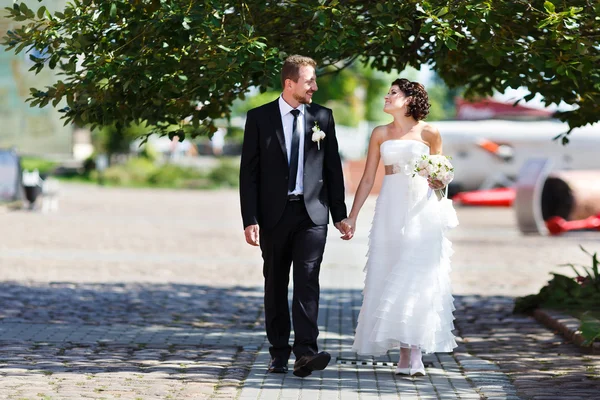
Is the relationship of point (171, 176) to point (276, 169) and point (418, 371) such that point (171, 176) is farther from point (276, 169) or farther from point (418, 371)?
point (276, 169)

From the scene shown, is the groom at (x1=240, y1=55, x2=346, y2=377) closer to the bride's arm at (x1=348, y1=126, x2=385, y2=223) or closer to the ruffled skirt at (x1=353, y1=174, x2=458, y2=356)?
the bride's arm at (x1=348, y1=126, x2=385, y2=223)

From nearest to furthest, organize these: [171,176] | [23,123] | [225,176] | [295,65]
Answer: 1. [295,65]
2. [23,123]
3. [225,176]
4. [171,176]

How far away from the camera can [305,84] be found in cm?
746

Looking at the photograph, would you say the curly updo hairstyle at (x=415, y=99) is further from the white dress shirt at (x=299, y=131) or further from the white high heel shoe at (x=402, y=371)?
the white high heel shoe at (x=402, y=371)

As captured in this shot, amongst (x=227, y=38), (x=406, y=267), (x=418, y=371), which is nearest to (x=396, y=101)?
(x=406, y=267)

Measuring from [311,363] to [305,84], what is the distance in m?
1.77

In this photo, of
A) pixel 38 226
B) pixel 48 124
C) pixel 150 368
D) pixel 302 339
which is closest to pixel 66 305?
pixel 150 368

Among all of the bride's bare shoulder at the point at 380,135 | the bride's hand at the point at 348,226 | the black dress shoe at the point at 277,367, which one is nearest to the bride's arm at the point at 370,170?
the bride's bare shoulder at the point at 380,135

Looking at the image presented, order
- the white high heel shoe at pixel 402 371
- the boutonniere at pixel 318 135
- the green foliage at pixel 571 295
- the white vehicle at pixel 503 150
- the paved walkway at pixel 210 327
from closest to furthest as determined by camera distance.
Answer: the paved walkway at pixel 210 327 → the boutonniere at pixel 318 135 → the white high heel shoe at pixel 402 371 → the green foliage at pixel 571 295 → the white vehicle at pixel 503 150

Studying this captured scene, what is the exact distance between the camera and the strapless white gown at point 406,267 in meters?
7.80

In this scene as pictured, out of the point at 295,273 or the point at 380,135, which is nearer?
the point at 295,273

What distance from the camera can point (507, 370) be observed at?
331 inches

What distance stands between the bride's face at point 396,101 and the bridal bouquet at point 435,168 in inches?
14.7

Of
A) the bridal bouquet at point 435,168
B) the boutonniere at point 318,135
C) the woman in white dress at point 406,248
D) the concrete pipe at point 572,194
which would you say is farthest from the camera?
the concrete pipe at point 572,194
